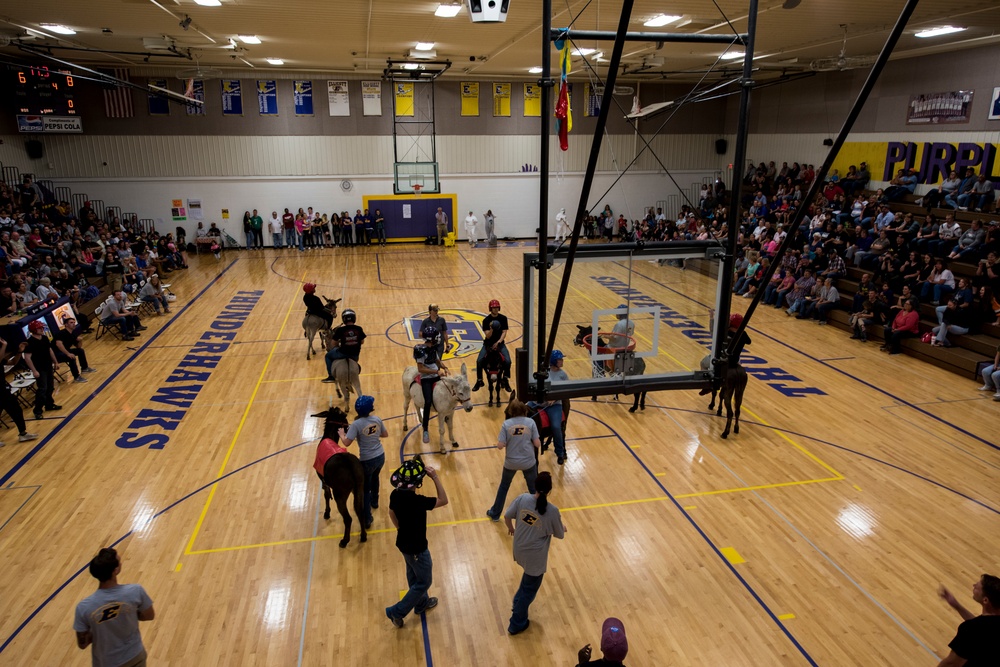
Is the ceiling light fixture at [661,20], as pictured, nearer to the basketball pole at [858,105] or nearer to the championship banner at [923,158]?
the championship banner at [923,158]

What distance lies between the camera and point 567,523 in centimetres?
816

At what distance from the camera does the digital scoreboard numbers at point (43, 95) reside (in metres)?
24.1

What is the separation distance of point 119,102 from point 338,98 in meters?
9.09

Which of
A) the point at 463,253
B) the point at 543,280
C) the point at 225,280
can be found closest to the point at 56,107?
the point at 225,280

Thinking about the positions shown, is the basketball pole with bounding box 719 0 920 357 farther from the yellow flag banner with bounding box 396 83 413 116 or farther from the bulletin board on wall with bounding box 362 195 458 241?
the bulletin board on wall with bounding box 362 195 458 241

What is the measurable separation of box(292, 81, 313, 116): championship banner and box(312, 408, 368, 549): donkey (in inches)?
988

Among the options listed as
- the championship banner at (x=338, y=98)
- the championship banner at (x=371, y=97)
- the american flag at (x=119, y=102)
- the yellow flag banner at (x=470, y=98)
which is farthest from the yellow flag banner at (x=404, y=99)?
the american flag at (x=119, y=102)

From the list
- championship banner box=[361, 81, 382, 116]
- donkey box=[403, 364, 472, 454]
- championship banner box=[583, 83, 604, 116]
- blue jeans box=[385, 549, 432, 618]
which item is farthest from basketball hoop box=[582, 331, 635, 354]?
championship banner box=[583, 83, 604, 116]

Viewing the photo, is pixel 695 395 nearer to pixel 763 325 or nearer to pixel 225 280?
pixel 763 325

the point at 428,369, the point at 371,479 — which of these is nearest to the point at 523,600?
the point at 371,479

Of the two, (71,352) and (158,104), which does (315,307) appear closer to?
(71,352)

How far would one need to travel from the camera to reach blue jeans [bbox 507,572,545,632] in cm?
603

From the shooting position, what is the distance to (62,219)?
77.0ft

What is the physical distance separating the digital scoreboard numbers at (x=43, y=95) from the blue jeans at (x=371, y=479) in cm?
2414
